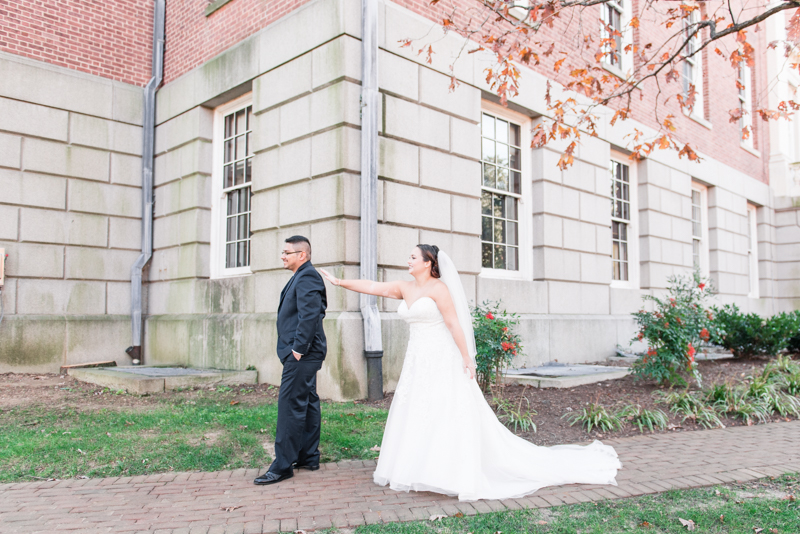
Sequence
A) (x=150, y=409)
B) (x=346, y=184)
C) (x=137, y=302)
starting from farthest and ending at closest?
(x=137, y=302) < (x=346, y=184) < (x=150, y=409)

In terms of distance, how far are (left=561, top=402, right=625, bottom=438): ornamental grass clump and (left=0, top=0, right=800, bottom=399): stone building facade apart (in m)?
2.61

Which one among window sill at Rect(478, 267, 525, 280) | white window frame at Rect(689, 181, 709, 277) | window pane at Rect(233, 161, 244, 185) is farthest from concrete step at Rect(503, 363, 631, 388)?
white window frame at Rect(689, 181, 709, 277)

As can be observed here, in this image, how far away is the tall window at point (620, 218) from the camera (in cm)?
1382

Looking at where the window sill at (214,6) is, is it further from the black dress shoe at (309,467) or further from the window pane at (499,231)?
the black dress shoe at (309,467)

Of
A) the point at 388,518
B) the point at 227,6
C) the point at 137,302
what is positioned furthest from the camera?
the point at 137,302

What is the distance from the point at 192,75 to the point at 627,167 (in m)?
9.60

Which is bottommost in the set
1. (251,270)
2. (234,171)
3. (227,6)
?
(251,270)

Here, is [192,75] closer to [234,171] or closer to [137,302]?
[234,171]

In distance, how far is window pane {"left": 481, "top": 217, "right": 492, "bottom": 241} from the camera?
10727 millimetres

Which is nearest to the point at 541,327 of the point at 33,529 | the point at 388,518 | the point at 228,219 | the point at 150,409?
the point at 228,219

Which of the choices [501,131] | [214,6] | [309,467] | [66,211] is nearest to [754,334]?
[501,131]

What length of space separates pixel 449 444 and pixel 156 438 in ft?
9.88

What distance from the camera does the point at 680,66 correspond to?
16.8 metres

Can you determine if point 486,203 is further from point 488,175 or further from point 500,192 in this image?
point 488,175
